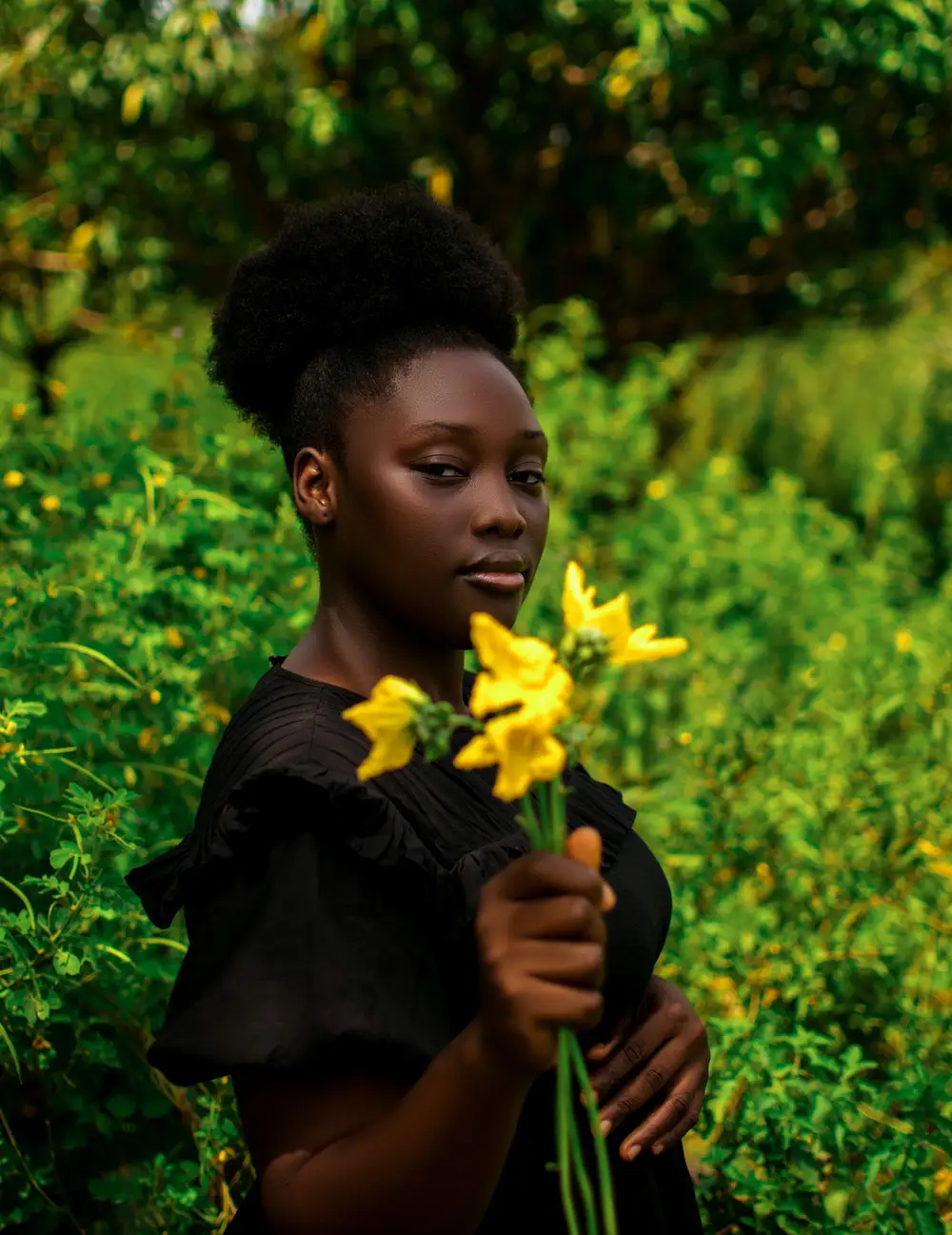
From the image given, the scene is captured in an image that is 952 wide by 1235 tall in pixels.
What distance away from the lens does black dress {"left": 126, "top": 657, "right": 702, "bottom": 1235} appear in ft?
3.88

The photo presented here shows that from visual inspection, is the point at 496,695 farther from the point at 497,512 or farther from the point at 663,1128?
the point at 663,1128

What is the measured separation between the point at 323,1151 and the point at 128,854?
37.8 inches

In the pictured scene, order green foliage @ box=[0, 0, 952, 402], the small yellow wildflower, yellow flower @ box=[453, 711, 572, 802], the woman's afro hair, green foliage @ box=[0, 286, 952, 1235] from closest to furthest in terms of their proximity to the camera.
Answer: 1. yellow flower @ box=[453, 711, 572, 802]
2. the woman's afro hair
3. green foliage @ box=[0, 286, 952, 1235]
4. green foliage @ box=[0, 0, 952, 402]
5. the small yellow wildflower

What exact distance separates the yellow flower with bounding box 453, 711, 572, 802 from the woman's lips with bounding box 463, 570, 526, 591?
16.9 inches

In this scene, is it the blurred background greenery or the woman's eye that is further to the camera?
the blurred background greenery

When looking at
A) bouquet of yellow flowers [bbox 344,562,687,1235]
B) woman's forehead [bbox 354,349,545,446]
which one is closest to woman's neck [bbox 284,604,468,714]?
woman's forehead [bbox 354,349,545,446]

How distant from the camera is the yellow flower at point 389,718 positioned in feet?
3.35

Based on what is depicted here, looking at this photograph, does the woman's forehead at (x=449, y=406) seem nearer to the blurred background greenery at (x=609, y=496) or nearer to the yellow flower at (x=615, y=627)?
the yellow flower at (x=615, y=627)

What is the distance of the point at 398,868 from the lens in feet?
4.08

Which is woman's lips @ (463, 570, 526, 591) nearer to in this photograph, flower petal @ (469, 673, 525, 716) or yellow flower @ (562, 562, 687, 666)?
yellow flower @ (562, 562, 687, 666)

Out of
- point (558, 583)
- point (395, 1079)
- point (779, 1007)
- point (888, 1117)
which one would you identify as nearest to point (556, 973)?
point (395, 1079)

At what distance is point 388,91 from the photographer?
598 cm

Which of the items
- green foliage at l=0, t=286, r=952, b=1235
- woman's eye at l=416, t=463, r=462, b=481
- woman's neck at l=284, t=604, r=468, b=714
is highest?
woman's eye at l=416, t=463, r=462, b=481

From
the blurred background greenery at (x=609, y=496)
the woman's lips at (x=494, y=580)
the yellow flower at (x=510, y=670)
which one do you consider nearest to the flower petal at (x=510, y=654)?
the yellow flower at (x=510, y=670)
